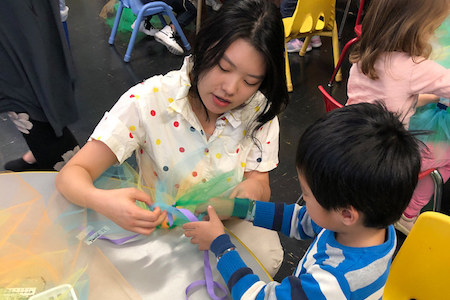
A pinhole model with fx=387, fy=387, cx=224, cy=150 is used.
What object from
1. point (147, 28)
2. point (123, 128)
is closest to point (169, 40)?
point (147, 28)

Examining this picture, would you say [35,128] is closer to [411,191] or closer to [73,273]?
[73,273]

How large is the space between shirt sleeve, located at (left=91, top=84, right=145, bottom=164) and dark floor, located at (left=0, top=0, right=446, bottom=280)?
984 mm

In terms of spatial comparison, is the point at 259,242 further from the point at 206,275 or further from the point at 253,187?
the point at 206,275

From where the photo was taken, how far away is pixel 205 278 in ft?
2.52

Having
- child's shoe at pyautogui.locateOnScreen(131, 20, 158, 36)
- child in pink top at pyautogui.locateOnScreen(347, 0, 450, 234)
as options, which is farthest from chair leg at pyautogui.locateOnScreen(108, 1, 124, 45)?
child in pink top at pyautogui.locateOnScreen(347, 0, 450, 234)

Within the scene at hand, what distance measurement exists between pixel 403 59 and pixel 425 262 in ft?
2.62

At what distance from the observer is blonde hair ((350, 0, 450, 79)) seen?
1403 millimetres

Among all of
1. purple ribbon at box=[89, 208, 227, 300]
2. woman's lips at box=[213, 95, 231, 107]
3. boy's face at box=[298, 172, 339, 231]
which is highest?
woman's lips at box=[213, 95, 231, 107]

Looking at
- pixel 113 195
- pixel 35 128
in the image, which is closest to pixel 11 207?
pixel 113 195

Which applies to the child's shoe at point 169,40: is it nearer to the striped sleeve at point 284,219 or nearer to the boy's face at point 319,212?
the striped sleeve at point 284,219

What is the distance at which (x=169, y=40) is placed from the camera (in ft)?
10.1

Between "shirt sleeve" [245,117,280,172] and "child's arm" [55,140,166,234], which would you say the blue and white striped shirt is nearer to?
"child's arm" [55,140,166,234]

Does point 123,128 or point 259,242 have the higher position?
A: point 123,128

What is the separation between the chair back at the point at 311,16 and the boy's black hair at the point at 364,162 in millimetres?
1961
